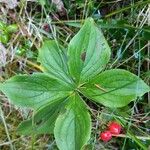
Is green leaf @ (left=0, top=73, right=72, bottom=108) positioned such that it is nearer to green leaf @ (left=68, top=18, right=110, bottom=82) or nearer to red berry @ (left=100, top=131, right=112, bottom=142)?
green leaf @ (left=68, top=18, right=110, bottom=82)

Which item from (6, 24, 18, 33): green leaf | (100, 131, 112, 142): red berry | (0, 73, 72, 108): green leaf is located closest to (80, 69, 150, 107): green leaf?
(0, 73, 72, 108): green leaf

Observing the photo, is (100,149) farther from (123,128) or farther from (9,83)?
Answer: (9,83)

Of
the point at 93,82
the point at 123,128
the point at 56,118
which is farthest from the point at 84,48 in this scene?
the point at 123,128

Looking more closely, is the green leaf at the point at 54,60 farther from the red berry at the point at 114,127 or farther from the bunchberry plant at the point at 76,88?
the red berry at the point at 114,127

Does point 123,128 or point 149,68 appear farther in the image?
point 149,68

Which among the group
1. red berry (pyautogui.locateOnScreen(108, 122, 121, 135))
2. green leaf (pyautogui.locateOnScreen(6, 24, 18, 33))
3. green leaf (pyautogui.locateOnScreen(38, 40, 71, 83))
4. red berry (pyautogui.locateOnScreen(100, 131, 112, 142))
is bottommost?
red berry (pyautogui.locateOnScreen(100, 131, 112, 142))

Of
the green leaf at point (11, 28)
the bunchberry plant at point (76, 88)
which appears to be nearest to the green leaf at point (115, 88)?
the bunchberry plant at point (76, 88)
